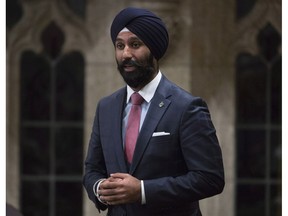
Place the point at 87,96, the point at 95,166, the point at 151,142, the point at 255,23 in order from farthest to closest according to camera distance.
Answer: the point at 255,23 → the point at 87,96 → the point at 95,166 → the point at 151,142

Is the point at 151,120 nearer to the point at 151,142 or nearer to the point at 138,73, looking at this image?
the point at 151,142

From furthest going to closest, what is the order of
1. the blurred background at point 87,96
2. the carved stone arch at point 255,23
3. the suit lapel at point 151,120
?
the carved stone arch at point 255,23
the blurred background at point 87,96
the suit lapel at point 151,120

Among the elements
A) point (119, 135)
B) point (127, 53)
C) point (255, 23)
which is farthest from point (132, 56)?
point (255, 23)

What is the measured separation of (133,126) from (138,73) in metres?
0.21

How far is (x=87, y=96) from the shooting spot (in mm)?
8234

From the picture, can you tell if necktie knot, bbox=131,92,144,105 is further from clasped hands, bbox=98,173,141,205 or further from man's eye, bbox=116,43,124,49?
clasped hands, bbox=98,173,141,205

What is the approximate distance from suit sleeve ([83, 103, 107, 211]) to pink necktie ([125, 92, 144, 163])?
0.16m

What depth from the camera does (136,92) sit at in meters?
3.79

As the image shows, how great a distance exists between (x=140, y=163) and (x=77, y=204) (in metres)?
4.67

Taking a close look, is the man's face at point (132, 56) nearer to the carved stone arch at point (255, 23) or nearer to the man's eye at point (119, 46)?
the man's eye at point (119, 46)

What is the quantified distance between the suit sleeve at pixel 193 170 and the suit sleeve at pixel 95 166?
0.24 meters

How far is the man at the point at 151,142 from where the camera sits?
365cm

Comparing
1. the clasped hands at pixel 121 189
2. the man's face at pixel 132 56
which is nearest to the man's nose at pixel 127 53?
the man's face at pixel 132 56

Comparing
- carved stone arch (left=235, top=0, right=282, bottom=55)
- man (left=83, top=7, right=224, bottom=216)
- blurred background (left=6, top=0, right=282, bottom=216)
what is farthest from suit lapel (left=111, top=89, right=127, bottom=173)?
carved stone arch (left=235, top=0, right=282, bottom=55)
